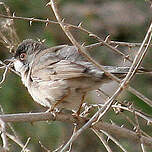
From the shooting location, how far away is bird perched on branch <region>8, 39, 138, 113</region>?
14.7ft

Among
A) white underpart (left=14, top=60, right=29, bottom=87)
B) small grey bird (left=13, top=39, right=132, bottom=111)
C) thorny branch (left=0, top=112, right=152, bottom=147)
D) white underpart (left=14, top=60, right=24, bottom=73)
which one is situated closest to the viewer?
thorny branch (left=0, top=112, right=152, bottom=147)

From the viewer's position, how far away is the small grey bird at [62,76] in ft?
14.7

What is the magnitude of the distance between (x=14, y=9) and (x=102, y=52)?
187 centimetres

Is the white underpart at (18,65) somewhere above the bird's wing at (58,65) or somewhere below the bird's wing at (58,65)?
below

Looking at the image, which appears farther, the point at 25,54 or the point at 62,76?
the point at 25,54

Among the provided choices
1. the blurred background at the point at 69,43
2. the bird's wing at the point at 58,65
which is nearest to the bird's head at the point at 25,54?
the bird's wing at the point at 58,65

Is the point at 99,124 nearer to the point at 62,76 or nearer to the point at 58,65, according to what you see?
the point at 62,76

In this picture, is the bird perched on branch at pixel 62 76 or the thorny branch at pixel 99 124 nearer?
the thorny branch at pixel 99 124

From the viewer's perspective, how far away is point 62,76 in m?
4.65

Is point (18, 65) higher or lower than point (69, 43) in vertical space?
higher

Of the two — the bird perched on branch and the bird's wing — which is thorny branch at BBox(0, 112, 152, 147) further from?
the bird's wing

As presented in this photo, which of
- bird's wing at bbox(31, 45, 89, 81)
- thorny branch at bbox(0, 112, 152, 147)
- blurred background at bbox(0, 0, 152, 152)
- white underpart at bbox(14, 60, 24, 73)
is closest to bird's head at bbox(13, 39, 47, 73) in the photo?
white underpart at bbox(14, 60, 24, 73)

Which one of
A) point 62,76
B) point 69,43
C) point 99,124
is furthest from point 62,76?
Answer: point 69,43

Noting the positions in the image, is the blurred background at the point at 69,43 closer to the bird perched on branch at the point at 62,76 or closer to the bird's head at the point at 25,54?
the bird's head at the point at 25,54
